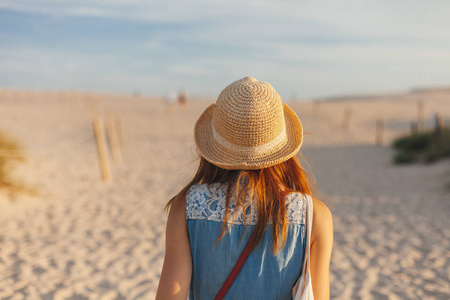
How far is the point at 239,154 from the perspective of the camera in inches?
50.1

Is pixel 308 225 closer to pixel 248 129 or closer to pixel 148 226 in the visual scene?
pixel 248 129

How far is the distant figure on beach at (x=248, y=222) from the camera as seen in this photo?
4.12 feet

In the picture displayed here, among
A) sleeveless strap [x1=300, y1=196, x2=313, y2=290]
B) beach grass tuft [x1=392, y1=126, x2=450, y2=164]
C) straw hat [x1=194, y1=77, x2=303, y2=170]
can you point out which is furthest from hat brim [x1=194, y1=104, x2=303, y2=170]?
beach grass tuft [x1=392, y1=126, x2=450, y2=164]

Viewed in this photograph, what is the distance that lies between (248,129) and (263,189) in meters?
0.19

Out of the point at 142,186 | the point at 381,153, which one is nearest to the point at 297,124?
the point at 142,186

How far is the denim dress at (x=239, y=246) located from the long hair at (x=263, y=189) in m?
0.02

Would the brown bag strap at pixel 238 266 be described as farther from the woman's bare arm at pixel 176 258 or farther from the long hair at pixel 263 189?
the woman's bare arm at pixel 176 258

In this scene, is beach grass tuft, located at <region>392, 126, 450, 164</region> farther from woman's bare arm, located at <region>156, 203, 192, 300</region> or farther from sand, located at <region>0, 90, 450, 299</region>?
woman's bare arm, located at <region>156, 203, 192, 300</region>

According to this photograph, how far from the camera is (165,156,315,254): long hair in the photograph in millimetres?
1249

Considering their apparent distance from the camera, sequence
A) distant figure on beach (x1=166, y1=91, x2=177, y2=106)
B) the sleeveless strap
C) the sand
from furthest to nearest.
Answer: distant figure on beach (x1=166, y1=91, x2=177, y2=106) → the sand → the sleeveless strap

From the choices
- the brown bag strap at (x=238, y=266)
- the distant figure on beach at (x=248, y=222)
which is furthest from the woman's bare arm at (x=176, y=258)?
the brown bag strap at (x=238, y=266)

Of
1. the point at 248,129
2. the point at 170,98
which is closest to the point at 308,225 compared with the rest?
the point at 248,129

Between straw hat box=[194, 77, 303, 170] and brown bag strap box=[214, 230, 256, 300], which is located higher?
straw hat box=[194, 77, 303, 170]

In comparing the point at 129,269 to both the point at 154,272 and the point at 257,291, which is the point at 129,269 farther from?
the point at 257,291
